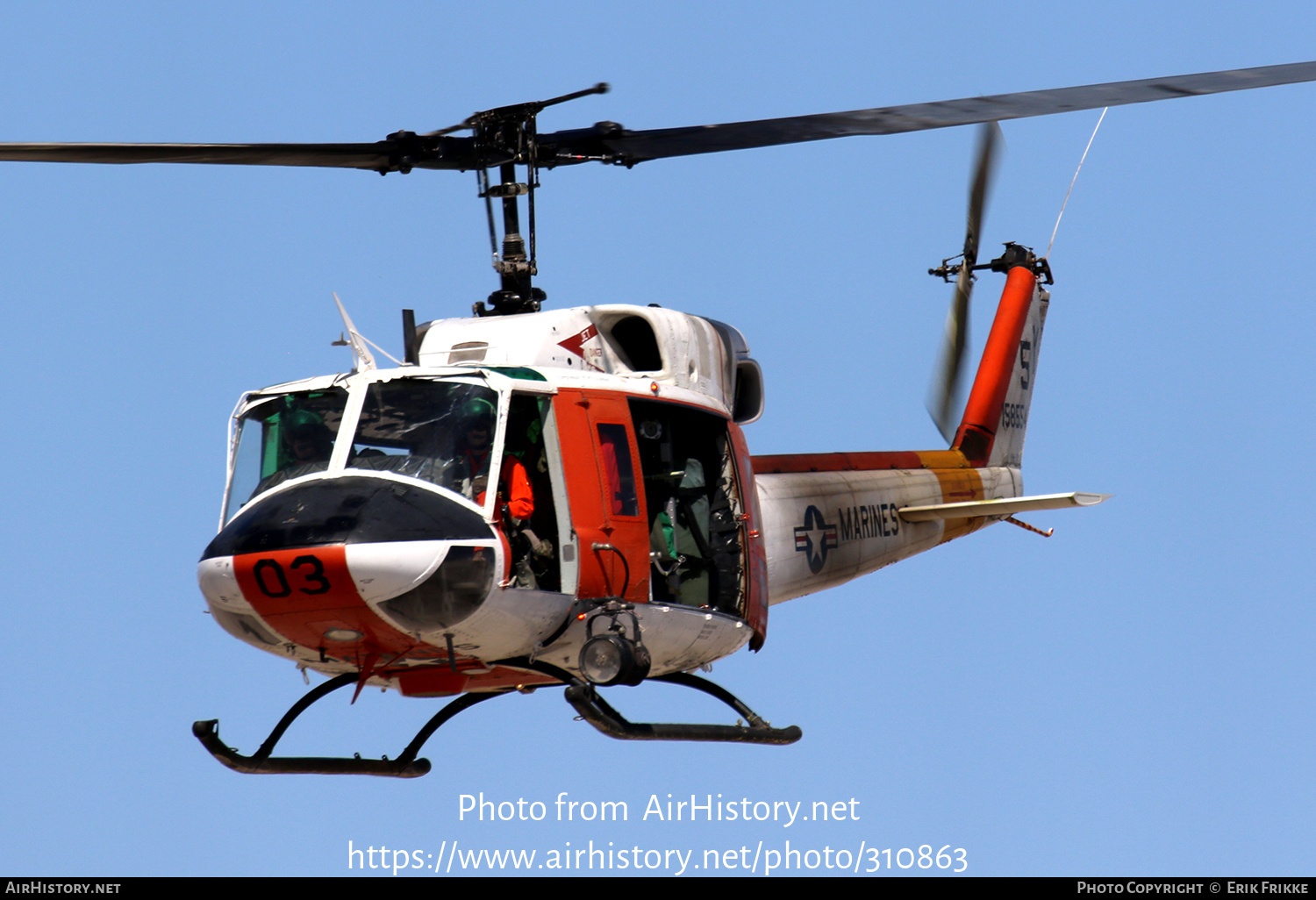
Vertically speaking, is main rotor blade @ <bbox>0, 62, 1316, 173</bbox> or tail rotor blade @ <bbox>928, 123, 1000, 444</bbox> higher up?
main rotor blade @ <bbox>0, 62, 1316, 173</bbox>

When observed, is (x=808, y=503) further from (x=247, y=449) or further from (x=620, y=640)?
(x=247, y=449)

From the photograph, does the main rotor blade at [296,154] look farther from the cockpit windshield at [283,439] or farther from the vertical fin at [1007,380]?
the vertical fin at [1007,380]

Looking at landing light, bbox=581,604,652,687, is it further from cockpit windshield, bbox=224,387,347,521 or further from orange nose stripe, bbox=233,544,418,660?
cockpit windshield, bbox=224,387,347,521

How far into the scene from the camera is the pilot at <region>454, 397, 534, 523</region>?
11.0 m

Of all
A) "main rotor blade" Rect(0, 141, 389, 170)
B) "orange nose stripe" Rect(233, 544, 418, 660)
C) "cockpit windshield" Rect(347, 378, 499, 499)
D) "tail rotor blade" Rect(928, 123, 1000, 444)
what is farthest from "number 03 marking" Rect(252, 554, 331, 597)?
"tail rotor blade" Rect(928, 123, 1000, 444)

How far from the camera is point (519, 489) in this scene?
11.3 metres

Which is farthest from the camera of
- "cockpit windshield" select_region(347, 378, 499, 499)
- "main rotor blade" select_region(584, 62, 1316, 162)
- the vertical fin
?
the vertical fin

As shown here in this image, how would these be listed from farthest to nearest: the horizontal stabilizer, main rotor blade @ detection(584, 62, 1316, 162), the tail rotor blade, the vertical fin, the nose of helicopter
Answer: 1. the vertical fin
2. the tail rotor blade
3. the horizontal stabilizer
4. main rotor blade @ detection(584, 62, 1316, 162)
5. the nose of helicopter

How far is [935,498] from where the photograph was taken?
1712cm

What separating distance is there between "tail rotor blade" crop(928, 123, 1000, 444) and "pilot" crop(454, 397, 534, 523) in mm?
7860

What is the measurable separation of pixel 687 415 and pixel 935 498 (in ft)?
15.9

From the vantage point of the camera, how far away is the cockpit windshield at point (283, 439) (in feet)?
37.4

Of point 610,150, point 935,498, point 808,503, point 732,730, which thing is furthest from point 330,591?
point 935,498

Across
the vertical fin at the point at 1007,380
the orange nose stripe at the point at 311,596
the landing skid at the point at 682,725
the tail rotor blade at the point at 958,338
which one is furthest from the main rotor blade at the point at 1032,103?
the vertical fin at the point at 1007,380
